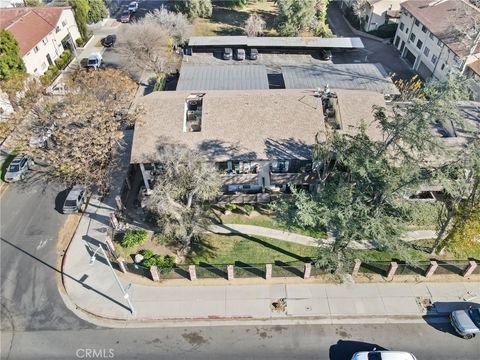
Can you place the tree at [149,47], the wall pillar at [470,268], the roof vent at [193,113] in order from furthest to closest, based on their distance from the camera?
the tree at [149,47] < the roof vent at [193,113] < the wall pillar at [470,268]

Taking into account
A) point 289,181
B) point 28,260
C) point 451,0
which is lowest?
point 28,260

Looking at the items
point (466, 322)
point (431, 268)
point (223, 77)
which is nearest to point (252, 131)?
point (223, 77)

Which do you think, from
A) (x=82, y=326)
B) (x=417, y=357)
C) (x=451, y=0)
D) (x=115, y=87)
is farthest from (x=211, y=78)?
(x=451, y=0)

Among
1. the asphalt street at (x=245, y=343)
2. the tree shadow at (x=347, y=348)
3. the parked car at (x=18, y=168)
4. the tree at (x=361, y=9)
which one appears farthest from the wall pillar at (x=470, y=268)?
the tree at (x=361, y=9)

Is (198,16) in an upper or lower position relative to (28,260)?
upper

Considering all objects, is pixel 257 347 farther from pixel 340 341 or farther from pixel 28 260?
pixel 28 260

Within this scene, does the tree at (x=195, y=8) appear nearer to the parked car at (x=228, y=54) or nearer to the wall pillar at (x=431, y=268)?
the parked car at (x=228, y=54)
